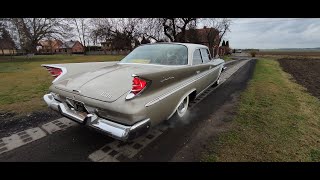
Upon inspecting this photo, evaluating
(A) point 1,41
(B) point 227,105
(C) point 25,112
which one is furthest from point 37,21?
(B) point 227,105

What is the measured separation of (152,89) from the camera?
2.42 meters

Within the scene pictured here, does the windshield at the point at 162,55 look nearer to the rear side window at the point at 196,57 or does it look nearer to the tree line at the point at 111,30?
the rear side window at the point at 196,57

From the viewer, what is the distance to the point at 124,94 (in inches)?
91.2

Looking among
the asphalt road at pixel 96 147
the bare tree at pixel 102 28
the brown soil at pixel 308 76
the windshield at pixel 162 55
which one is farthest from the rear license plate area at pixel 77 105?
the bare tree at pixel 102 28

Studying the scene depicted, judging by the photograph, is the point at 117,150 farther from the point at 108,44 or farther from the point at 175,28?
the point at 108,44

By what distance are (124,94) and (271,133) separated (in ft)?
8.78

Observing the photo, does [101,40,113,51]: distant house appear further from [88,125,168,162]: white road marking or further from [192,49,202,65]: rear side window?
[88,125,168,162]: white road marking

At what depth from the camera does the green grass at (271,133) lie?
256cm

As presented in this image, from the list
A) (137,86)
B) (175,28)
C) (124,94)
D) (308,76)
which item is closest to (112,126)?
(124,94)

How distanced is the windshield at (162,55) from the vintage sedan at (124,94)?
0.02 meters

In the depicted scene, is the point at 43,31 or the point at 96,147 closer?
the point at 96,147

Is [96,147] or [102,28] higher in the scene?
[102,28]
